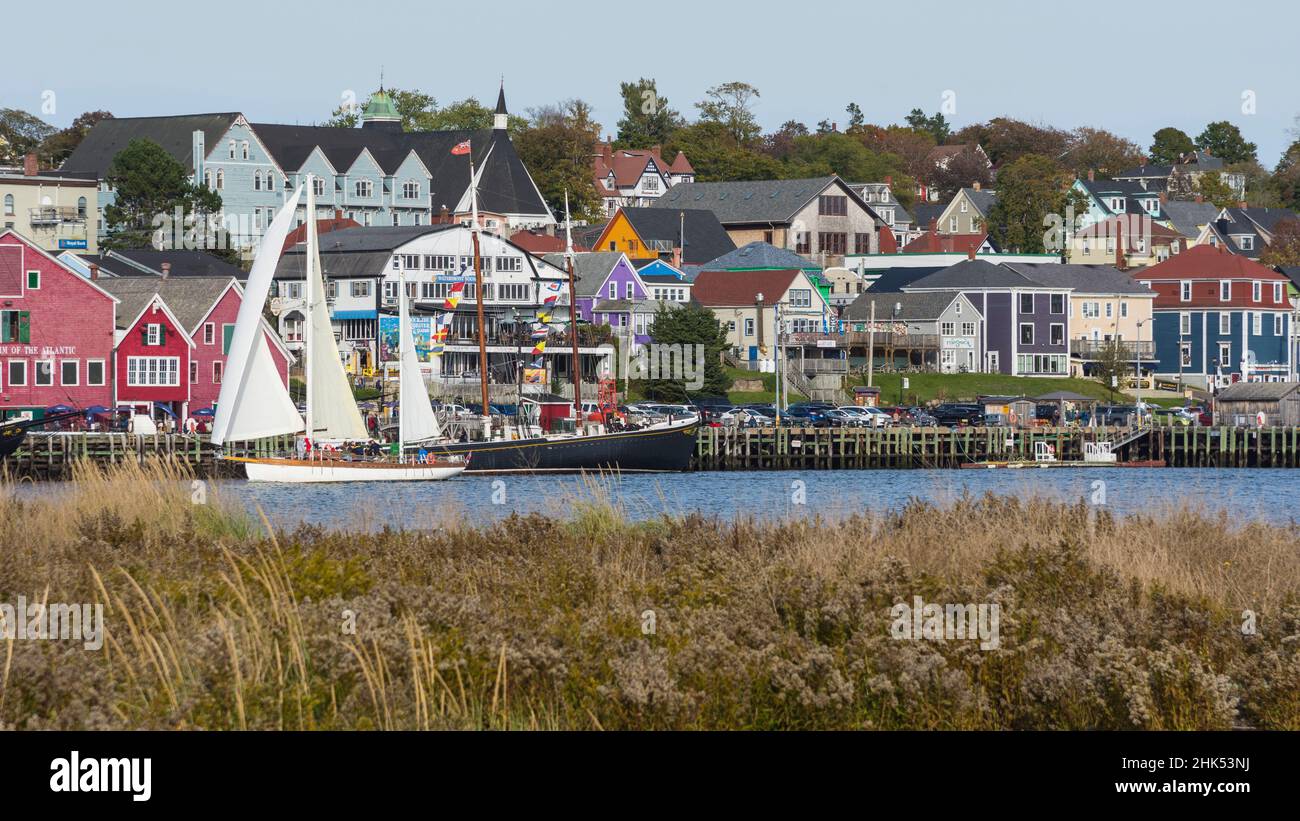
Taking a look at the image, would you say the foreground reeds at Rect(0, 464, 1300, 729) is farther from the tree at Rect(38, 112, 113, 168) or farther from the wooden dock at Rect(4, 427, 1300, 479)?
the tree at Rect(38, 112, 113, 168)

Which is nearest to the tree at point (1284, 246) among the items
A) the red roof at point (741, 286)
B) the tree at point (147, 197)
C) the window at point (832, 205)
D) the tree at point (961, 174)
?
the window at point (832, 205)

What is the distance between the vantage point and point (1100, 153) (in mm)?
187250

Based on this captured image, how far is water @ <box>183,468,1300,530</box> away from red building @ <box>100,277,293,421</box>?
594 inches

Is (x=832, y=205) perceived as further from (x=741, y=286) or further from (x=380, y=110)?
(x=380, y=110)

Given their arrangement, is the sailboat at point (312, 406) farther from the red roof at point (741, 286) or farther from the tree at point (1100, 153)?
the tree at point (1100, 153)

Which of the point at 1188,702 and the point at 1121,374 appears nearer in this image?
the point at 1188,702

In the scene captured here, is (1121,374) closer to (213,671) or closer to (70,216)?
(70,216)

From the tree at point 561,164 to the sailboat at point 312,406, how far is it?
82163mm

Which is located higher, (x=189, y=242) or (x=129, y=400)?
(x=189, y=242)

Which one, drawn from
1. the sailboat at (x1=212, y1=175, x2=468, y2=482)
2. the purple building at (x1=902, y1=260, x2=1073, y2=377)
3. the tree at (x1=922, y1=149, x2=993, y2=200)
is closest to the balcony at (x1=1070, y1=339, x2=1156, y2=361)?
the purple building at (x1=902, y1=260, x2=1073, y2=377)

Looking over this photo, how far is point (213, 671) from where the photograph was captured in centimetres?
1278

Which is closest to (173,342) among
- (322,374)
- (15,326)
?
(15,326)
